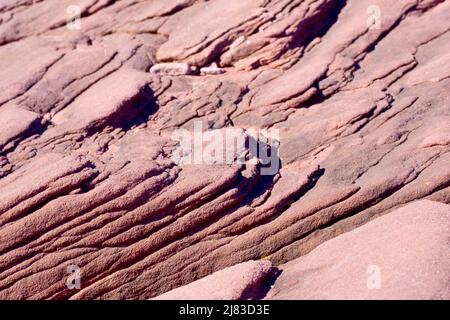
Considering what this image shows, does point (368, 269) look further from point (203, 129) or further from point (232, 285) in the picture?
point (203, 129)

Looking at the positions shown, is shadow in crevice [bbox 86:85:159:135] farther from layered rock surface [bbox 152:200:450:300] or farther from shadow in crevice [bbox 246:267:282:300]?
shadow in crevice [bbox 246:267:282:300]

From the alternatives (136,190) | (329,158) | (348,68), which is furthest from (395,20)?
(136,190)

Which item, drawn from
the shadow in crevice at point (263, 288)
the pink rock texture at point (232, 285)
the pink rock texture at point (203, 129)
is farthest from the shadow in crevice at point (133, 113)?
the shadow in crevice at point (263, 288)

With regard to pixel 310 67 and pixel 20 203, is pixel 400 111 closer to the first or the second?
pixel 310 67

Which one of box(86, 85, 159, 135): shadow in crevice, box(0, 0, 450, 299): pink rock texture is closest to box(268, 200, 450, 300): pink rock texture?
box(0, 0, 450, 299): pink rock texture

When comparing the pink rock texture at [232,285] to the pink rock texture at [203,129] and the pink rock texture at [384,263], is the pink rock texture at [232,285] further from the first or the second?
the pink rock texture at [203,129]
